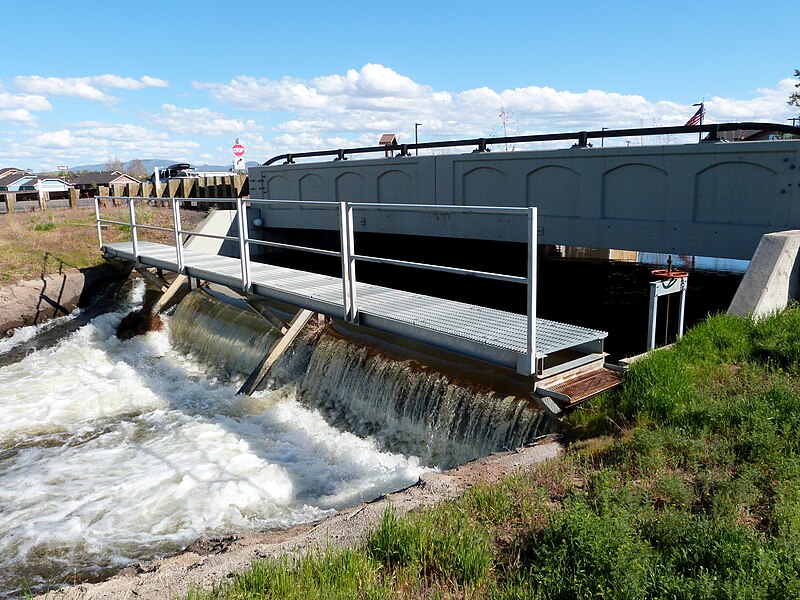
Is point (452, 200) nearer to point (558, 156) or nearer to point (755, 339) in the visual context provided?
point (558, 156)

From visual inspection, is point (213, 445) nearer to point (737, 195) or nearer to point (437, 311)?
point (437, 311)

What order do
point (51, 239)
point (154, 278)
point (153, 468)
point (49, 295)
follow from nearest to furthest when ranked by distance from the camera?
point (153, 468)
point (154, 278)
point (49, 295)
point (51, 239)

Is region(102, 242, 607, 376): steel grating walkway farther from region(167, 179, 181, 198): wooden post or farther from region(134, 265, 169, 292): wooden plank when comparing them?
region(167, 179, 181, 198): wooden post

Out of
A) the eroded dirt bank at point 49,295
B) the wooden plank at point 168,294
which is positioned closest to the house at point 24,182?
the eroded dirt bank at point 49,295

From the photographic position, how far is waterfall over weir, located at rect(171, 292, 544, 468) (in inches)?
255

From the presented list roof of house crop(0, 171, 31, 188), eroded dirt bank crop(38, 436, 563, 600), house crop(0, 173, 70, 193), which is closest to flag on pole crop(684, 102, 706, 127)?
eroded dirt bank crop(38, 436, 563, 600)

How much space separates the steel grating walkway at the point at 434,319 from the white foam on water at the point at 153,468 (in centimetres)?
150

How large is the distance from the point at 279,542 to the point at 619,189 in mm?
9126

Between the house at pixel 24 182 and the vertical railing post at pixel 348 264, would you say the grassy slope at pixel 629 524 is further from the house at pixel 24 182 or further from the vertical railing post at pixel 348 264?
the house at pixel 24 182

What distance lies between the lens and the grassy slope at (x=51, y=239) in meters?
15.9

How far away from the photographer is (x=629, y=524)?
3643 mm

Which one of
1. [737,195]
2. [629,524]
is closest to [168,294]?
[737,195]

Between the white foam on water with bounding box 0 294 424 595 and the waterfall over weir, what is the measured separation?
24 cm

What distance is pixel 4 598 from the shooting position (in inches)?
204
